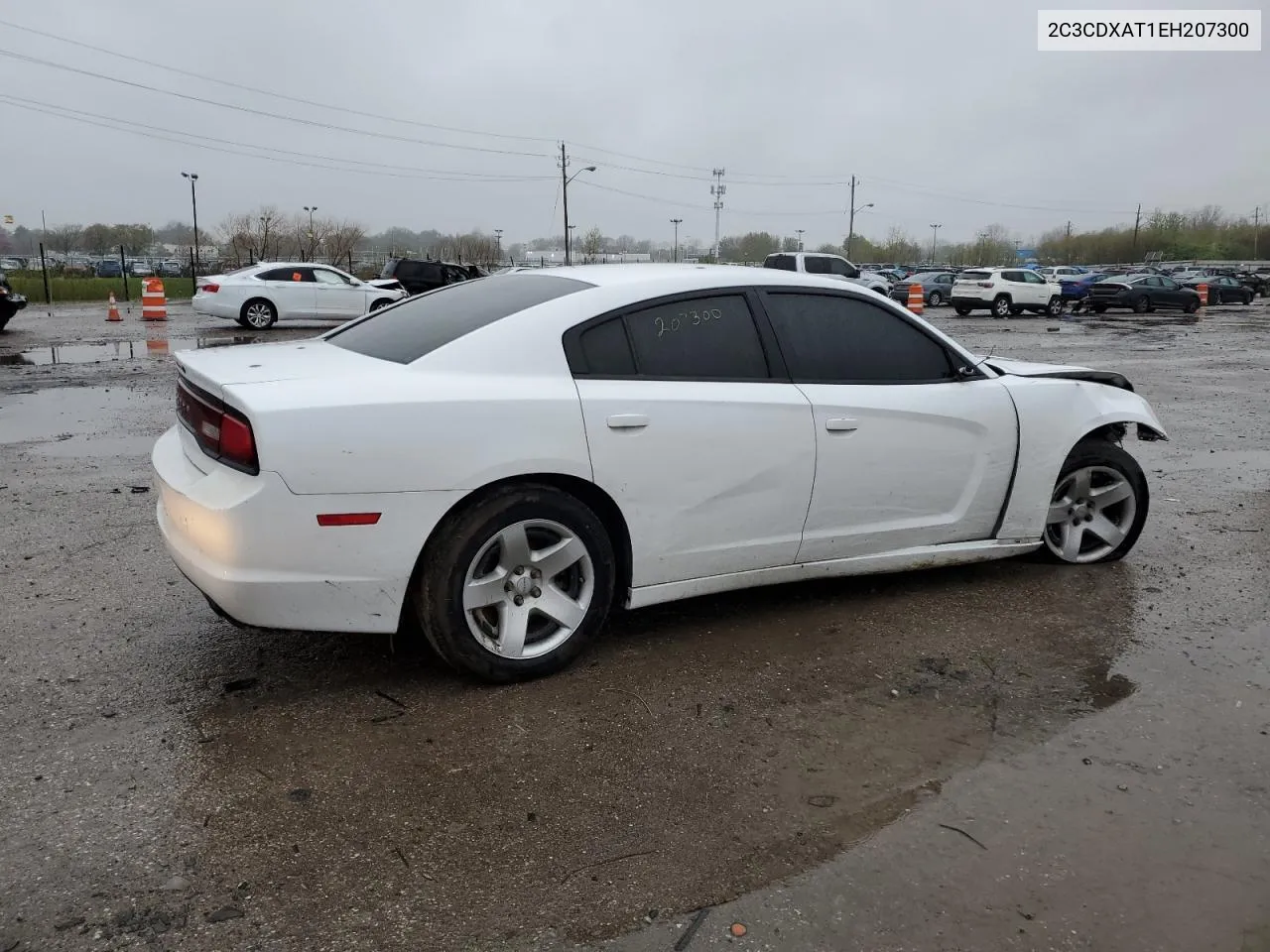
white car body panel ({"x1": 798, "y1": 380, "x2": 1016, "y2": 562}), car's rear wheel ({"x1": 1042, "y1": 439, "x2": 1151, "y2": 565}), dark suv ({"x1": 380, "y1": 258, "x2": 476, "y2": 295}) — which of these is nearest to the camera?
white car body panel ({"x1": 798, "y1": 380, "x2": 1016, "y2": 562})

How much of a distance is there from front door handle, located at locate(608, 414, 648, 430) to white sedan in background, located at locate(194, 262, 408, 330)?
18.2m

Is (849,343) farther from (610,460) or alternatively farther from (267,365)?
(267,365)

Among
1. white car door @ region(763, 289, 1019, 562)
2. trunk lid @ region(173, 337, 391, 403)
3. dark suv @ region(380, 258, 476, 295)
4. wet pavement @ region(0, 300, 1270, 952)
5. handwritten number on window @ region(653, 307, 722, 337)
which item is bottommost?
wet pavement @ region(0, 300, 1270, 952)

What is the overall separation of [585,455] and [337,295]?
19.9 meters

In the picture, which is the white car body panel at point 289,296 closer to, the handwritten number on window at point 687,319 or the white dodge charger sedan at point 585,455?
the white dodge charger sedan at point 585,455

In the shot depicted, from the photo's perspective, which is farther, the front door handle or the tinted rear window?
the tinted rear window

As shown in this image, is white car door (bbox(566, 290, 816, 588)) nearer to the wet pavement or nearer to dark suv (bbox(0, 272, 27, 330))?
the wet pavement

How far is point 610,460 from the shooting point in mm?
3729

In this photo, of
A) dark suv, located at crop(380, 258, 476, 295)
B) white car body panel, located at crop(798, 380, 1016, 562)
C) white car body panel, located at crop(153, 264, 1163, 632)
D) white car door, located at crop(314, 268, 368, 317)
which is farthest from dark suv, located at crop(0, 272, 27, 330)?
white car body panel, located at crop(798, 380, 1016, 562)

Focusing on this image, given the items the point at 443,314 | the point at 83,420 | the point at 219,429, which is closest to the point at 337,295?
the point at 83,420

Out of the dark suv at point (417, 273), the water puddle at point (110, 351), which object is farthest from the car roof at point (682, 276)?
the dark suv at point (417, 273)

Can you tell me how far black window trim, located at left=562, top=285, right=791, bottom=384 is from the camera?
3818mm

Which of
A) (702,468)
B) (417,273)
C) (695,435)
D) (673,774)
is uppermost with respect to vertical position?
(417,273)

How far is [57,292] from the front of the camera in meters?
37.9
